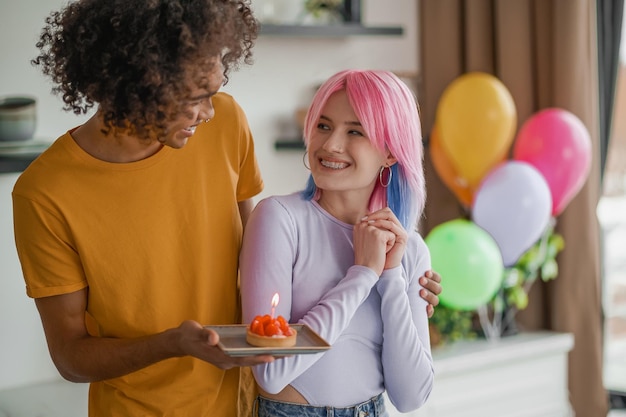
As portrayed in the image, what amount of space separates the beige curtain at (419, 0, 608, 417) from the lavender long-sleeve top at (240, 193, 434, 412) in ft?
7.13

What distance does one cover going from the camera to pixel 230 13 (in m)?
1.50

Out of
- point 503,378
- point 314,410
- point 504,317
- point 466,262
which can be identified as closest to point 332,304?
point 314,410

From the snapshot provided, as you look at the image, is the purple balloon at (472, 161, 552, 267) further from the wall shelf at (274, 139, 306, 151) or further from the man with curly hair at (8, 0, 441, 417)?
the man with curly hair at (8, 0, 441, 417)

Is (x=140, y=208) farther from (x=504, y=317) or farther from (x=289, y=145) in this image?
(x=504, y=317)

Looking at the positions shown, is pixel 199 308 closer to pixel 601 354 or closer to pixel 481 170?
pixel 481 170

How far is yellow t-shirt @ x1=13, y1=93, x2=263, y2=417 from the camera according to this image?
1561 mm

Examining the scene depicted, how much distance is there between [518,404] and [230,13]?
2613mm

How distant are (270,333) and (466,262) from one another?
1.84 metres

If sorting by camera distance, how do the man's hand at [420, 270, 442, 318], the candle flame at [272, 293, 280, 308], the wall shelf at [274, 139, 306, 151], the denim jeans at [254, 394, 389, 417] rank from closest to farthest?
the candle flame at [272, 293, 280, 308] < the denim jeans at [254, 394, 389, 417] < the man's hand at [420, 270, 442, 318] < the wall shelf at [274, 139, 306, 151]

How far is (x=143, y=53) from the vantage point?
140 centimetres

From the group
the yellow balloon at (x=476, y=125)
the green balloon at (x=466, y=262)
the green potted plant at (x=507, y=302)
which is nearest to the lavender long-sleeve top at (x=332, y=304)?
the green balloon at (x=466, y=262)

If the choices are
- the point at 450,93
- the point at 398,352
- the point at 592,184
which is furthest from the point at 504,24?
the point at 398,352

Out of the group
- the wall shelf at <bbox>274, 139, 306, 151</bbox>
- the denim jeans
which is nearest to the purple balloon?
the wall shelf at <bbox>274, 139, 306, 151</bbox>

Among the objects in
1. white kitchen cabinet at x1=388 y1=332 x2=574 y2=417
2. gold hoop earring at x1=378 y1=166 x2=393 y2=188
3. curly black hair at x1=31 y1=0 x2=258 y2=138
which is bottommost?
white kitchen cabinet at x1=388 y1=332 x2=574 y2=417
